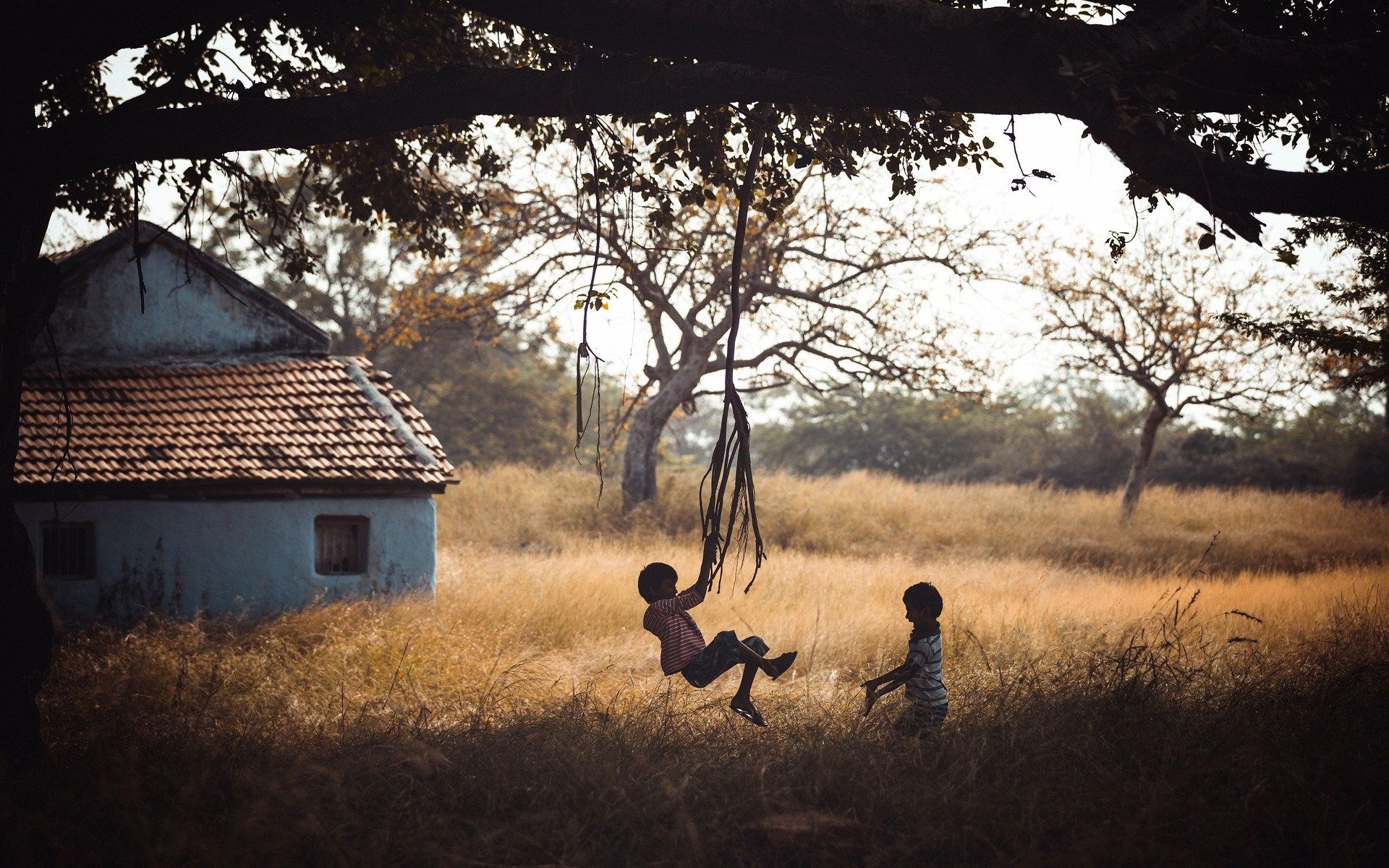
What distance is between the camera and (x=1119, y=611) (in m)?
9.73

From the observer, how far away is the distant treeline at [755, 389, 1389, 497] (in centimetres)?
2955

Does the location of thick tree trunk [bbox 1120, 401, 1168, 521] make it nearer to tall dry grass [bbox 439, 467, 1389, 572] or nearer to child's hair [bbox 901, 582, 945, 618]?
tall dry grass [bbox 439, 467, 1389, 572]

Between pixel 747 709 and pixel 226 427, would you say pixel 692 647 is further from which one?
pixel 226 427

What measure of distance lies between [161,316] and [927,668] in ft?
42.0

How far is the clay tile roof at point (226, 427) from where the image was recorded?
36.5 feet

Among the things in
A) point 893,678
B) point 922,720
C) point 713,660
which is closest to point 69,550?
point 713,660

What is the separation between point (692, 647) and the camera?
19.2 ft

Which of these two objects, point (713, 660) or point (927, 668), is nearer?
point (927, 668)

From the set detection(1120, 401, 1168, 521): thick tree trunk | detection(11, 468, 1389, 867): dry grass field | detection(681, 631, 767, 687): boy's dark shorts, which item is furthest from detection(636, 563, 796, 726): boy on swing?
detection(1120, 401, 1168, 521): thick tree trunk

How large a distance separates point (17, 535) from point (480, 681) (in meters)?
3.39

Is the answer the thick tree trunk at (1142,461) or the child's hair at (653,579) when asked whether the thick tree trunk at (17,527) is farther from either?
the thick tree trunk at (1142,461)

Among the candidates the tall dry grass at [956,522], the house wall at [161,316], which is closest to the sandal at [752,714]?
the house wall at [161,316]

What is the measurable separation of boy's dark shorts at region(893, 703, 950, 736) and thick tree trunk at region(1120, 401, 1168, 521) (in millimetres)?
17577

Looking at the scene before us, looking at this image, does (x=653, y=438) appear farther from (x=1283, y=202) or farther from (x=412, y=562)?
(x=1283, y=202)
